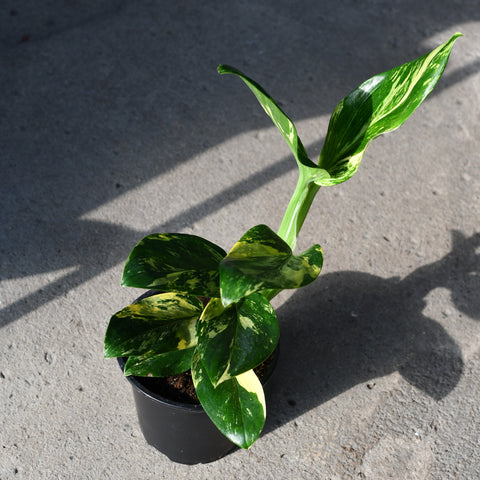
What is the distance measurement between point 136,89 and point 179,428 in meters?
1.70

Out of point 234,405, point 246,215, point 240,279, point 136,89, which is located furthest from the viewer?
point 136,89

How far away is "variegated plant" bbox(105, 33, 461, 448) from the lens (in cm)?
113

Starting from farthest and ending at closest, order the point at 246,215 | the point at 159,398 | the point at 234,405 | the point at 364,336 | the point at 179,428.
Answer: the point at 246,215, the point at 364,336, the point at 179,428, the point at 159,398, the point at 234,405

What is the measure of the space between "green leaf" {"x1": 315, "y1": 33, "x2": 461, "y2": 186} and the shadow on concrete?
3.66 feet

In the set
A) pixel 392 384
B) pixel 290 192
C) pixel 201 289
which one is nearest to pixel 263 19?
pixel 290 192

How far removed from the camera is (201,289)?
47.3 inches

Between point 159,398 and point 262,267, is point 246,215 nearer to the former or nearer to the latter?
point 159,398

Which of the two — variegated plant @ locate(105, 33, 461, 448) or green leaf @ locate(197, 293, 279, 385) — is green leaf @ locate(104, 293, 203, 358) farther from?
green leaf @ locate(197, 293, 279, 385)

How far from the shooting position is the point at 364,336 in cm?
205

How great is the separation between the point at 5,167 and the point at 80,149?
302 millimetres

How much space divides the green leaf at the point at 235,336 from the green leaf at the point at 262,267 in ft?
0.40

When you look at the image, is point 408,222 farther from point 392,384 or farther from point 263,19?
point 263,19

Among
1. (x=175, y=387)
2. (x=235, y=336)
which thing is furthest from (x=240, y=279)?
(x=175, y=387)

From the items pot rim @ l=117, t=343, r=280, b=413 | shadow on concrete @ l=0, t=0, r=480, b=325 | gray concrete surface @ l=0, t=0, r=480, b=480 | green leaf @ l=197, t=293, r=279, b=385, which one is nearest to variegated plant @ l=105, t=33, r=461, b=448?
green leaf @ l=197, t=293, r=279, b=385
